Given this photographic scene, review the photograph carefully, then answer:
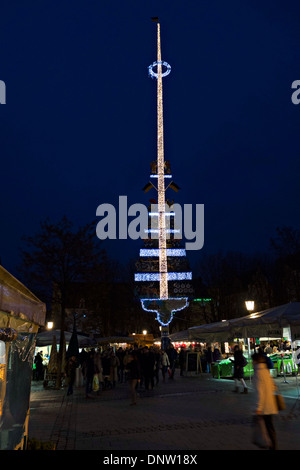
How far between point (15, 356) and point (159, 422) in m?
5.57

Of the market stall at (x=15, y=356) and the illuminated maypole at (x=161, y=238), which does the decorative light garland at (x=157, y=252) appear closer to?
the illuminated maypole at (x=161, y=238)

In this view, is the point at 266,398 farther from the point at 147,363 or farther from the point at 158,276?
the point at 158,276

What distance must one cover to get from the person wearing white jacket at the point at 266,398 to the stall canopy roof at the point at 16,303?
3.79 metres

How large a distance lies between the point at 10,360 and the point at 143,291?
4920cm

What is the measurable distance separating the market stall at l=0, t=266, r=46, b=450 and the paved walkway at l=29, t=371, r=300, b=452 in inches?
86.5

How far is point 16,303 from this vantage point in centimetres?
512

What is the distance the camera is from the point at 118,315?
57094 mm

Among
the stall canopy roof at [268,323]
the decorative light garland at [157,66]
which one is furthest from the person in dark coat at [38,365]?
the decorative light garland at [157,66]

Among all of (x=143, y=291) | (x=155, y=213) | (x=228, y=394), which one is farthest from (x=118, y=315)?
(x=228, y=394)

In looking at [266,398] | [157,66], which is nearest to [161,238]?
[157,66]

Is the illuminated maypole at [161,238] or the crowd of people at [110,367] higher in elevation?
the illuminated maypole at [161,238]

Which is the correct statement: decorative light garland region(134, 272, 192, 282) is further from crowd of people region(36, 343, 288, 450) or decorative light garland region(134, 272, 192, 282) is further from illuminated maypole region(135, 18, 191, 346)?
crowd of people region(36, 343, 288, 450)

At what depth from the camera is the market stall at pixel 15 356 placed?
4.94 meters
